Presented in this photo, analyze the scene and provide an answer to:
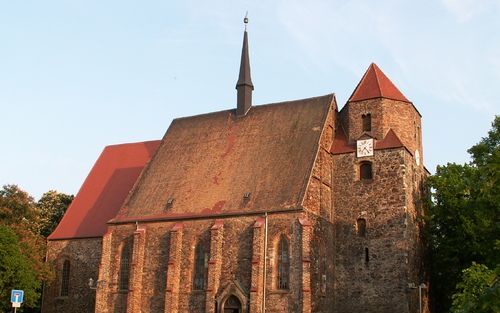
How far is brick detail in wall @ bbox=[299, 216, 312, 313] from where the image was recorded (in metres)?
27.6

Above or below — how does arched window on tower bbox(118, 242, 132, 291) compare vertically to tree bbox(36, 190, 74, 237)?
below

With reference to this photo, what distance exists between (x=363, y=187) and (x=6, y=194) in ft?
72.6

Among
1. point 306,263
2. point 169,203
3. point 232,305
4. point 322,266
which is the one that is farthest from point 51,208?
point 306,263

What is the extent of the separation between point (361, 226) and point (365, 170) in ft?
9.90

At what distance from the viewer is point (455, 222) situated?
32.2 m

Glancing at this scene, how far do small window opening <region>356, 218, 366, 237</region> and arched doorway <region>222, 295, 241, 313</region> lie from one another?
715 centimetres

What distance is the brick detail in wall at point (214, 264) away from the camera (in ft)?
99.0

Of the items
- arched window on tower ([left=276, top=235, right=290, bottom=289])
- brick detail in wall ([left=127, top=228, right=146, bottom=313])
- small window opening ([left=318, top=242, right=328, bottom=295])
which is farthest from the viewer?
brick detail in wall ([left=127, top=228, right=146, bottom=313])

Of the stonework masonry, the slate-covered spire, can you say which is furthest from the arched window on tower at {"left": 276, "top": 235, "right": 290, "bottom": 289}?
the slate-covered spire

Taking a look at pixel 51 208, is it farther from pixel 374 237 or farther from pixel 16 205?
pixel 374 237

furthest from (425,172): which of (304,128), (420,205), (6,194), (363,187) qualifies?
(6,194)

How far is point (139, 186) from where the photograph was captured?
36.6 metres

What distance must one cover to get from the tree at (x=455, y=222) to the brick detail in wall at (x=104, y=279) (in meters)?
17.6

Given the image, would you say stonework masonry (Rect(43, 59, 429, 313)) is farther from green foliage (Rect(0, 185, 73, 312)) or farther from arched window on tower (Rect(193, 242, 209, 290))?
green foliage (Rect(0, 185, 73, 312))
